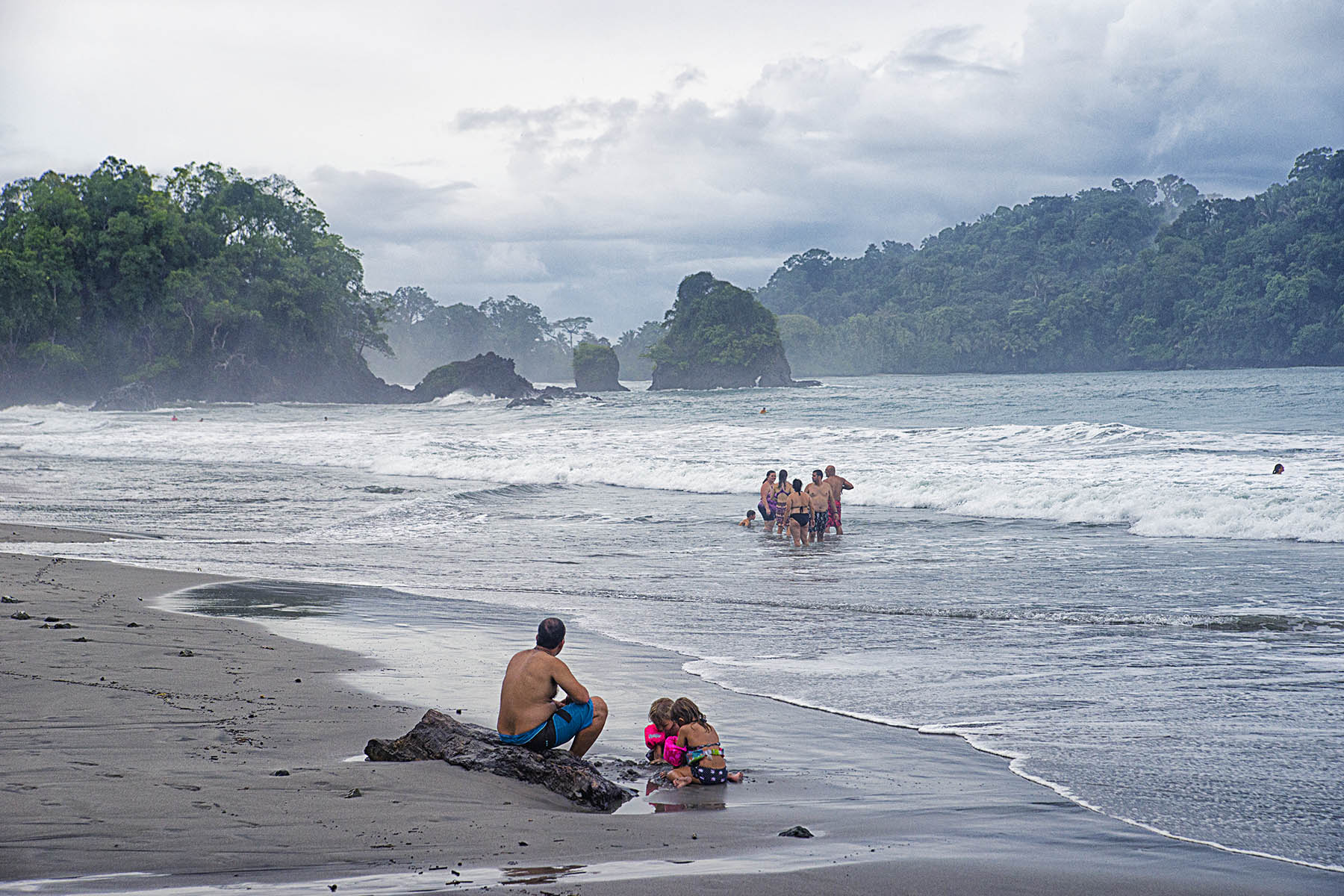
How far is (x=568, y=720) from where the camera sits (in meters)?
5.73

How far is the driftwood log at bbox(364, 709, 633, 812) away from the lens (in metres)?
5.17

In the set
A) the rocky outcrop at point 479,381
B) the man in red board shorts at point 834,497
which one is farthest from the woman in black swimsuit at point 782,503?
the rocky outcrop at point 479,381

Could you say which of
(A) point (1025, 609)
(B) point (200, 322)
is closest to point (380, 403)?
(B) point (200, 322)

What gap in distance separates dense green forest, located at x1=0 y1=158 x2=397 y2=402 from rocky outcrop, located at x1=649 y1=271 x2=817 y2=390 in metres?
23.3

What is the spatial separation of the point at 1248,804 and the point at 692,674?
393cm

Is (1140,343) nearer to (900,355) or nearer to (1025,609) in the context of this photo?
(900,355)

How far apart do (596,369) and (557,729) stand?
83.3m

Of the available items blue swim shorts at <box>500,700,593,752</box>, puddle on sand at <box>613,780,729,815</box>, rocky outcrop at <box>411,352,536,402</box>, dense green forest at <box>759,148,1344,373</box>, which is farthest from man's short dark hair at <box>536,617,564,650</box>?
dense green forest at <box>759,148,1344,373</box>

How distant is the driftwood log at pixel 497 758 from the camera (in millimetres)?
Result: 5168

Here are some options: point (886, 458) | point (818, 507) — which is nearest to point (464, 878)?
point (818, 507)

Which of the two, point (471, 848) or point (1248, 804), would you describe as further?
point (1248, 804)

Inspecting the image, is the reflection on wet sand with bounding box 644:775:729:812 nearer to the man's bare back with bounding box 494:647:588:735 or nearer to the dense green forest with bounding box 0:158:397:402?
the man's bare back with bounding box 494:647:588:735

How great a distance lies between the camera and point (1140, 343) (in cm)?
9444

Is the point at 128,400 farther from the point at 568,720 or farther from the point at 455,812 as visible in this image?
the point at 455,812
